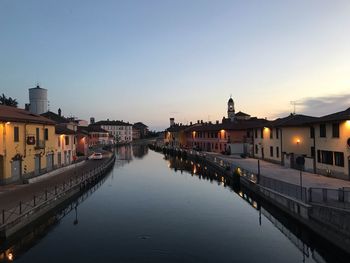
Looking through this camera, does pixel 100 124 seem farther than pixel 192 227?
Yes

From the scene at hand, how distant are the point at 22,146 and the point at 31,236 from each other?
15.3 meters

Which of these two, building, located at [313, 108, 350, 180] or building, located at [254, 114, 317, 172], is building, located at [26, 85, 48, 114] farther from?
building, located at [313, 108, 350, 180]

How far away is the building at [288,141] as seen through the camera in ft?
125

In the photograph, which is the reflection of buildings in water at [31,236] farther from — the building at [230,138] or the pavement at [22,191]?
the building at [230,138]

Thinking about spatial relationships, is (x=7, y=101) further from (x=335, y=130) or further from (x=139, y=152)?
(x=335, y=130)

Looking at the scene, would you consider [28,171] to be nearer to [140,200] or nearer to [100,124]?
[140,200]

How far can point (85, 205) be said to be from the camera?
3028 centimetres

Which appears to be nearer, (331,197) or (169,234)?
(331,197)

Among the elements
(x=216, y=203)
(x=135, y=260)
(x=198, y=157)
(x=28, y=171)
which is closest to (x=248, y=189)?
(x=216, y=203)

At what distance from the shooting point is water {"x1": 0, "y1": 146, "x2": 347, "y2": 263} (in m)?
17.7

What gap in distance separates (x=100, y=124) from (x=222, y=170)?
517 ft

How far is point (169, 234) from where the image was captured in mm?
21344

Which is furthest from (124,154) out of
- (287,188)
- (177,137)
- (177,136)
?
(287,188)

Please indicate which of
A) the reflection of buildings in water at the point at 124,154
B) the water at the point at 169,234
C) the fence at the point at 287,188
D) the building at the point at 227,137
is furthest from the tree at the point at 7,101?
the fence at the point at 287,188
